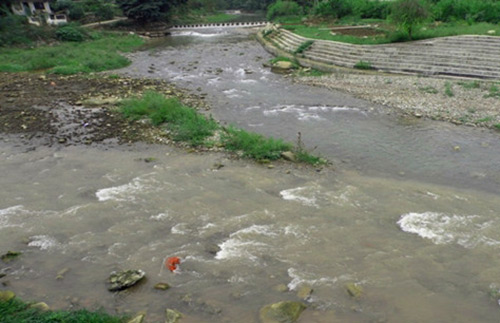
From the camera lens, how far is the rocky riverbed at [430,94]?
54.7 ft

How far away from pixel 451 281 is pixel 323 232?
287cm

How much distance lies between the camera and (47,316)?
21.8 feet

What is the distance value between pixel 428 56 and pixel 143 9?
43.0 meters

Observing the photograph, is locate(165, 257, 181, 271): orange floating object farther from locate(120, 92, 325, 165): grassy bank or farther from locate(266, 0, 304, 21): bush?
locate(266, 0, 304, 21): bush

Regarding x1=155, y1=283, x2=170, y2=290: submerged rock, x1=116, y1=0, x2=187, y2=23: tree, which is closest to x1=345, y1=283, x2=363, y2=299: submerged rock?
x1=155, y1=283, x2=170, y2=290: submerged rock

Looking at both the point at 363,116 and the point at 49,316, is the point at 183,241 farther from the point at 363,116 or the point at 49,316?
the point at 363,116

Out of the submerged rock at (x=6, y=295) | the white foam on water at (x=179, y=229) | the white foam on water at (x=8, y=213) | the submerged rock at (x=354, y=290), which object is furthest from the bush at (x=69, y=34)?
the submerged rock at (x=354, y=290)

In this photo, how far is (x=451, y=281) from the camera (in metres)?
7.88

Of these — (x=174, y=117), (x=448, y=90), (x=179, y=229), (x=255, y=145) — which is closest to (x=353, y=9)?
→ (x=448, y=90)

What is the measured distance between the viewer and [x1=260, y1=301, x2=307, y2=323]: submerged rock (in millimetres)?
6863

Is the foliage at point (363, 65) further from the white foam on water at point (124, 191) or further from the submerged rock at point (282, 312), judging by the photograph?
the submerged rock at point (282, 312)

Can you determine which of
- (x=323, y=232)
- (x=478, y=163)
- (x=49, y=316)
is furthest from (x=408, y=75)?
(x=49, y=316)

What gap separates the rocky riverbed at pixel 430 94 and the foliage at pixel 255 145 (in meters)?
7.17

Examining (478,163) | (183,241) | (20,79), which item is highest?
(20,79)
